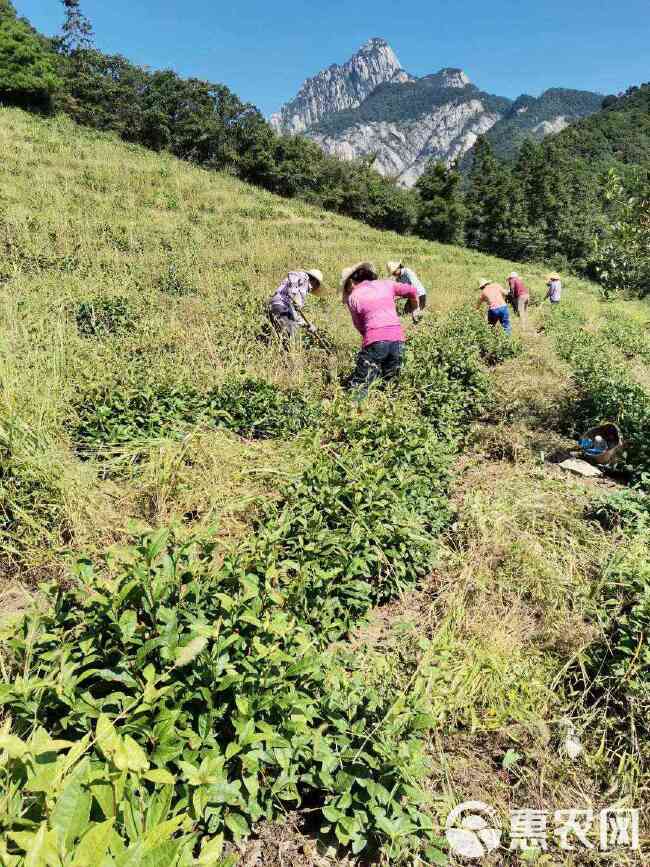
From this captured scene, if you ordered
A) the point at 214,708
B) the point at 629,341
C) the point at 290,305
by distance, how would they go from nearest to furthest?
the point at 214,708, the point at 290,305, the point at 629,341

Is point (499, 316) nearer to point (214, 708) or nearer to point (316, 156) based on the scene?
point (214, 708)

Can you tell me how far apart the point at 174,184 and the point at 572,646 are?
829 inches

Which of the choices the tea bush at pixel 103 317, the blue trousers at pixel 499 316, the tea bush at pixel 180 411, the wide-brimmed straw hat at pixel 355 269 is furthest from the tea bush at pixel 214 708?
the blue trousers at pixel 499 316

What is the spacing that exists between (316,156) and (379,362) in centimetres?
4845

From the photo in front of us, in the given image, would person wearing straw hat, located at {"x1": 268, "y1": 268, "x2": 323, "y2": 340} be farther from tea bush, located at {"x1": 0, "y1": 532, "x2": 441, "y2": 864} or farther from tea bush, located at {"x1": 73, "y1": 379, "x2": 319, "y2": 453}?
tea bush, located at {"x1": 0, "y1": 532, "x2": 441, "y2": 864}

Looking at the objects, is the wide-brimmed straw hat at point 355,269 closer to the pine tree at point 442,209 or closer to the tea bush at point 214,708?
the tea bush at point 214,708

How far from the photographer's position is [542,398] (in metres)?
5.61

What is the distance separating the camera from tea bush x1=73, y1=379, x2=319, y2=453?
3588 mm

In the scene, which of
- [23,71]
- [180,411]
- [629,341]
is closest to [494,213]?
[23,71]

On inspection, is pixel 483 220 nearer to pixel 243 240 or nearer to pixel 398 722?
pixel 243 240

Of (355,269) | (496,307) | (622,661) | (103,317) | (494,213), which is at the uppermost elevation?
(494,213)

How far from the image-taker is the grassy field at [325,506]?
196 centimetres

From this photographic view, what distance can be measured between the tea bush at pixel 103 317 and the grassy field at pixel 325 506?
1.3 inches

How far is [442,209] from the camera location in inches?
1875
